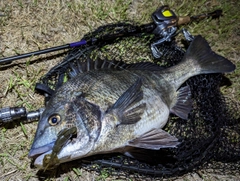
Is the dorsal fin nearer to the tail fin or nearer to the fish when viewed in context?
the fish

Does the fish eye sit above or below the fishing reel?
below

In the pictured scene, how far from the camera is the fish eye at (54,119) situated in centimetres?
232

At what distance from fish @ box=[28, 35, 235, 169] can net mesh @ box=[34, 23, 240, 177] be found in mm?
177

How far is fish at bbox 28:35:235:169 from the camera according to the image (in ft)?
7.57

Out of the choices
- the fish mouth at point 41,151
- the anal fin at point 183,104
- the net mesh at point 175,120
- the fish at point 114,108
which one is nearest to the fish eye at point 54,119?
the fish at point 114,108

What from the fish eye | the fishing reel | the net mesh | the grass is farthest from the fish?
the grass

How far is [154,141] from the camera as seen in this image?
2.58 m

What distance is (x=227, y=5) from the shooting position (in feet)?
13.3

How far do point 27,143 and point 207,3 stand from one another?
2846mm

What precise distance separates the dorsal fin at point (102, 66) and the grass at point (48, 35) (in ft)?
1.83

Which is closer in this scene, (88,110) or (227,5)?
(88,110)

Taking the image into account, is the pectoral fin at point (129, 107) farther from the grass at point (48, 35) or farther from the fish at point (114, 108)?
the grass at point (48, 35)

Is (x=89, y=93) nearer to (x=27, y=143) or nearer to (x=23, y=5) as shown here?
(x=27, y=143)

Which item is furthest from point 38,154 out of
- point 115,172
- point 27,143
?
point 115,172
